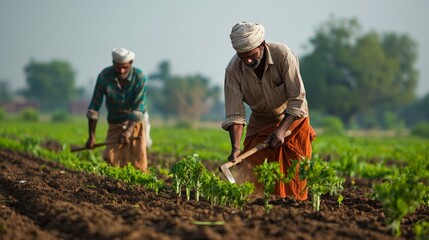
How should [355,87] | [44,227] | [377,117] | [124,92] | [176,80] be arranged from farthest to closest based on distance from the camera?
[176,80] → [377,117] → [355,87] → [124,92] → [44,227]

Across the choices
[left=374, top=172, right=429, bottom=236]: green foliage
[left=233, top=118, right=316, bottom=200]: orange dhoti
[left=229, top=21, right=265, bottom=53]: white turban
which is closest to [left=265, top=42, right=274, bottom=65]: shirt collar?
[left=229, top=21, right=265, bottom=53]: white turban

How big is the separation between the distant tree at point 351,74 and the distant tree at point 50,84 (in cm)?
6656

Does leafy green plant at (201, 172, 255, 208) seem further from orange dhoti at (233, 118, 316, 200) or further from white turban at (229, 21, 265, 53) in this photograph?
white turban at (229, 21, 265, 53)

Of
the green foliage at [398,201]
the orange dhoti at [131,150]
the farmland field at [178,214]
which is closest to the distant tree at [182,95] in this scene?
the orange dhoti at [131,150]

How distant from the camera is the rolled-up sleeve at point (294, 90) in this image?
6555mm

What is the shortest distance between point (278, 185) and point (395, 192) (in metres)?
2.00

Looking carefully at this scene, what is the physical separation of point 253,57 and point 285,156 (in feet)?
3.95

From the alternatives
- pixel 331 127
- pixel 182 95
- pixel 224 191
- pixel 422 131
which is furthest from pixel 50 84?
pixel 224 191

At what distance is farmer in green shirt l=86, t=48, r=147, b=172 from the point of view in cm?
931

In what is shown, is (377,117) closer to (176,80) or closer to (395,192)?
(176,80)

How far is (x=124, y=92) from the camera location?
31.2 ft

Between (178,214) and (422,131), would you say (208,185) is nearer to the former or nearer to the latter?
(178,214)

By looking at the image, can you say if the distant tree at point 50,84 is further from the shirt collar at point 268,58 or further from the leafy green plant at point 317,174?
the leafy green plant at point 317,174

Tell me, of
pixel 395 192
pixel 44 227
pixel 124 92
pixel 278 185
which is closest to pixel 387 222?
pixel 395 192
